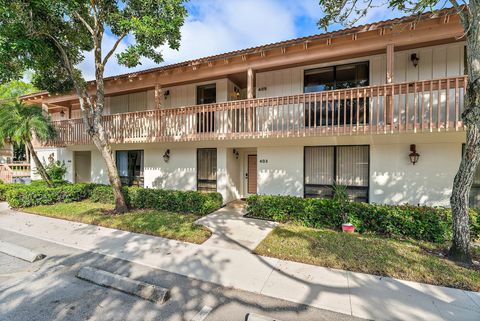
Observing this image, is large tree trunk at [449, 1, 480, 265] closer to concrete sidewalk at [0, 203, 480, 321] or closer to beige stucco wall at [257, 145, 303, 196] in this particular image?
concrete sidewalk at [0, 203, 480, 321]

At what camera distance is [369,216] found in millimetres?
6121

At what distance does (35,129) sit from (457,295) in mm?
14113

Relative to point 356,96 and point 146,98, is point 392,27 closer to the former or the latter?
point 356,96

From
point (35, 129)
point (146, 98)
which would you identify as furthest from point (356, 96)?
point (35, 129)

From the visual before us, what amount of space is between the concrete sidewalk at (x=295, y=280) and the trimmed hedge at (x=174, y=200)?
2.40 m

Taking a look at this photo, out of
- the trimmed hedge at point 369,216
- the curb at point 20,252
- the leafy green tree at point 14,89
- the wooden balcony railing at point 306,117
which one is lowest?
the curb at point 20,252

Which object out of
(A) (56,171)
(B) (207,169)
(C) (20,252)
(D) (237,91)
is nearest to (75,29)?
(D) (237,91)

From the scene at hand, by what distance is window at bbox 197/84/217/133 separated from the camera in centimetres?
864

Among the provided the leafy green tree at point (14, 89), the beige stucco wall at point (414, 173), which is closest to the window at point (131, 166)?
the beige stucco wall at point (414, 173)

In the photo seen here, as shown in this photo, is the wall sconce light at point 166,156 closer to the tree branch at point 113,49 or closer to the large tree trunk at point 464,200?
the tree branch at point 113,49

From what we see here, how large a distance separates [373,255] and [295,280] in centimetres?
196

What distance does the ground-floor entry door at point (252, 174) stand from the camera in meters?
10.6

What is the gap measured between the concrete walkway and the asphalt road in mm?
1674

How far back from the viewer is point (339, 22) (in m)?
6.16
